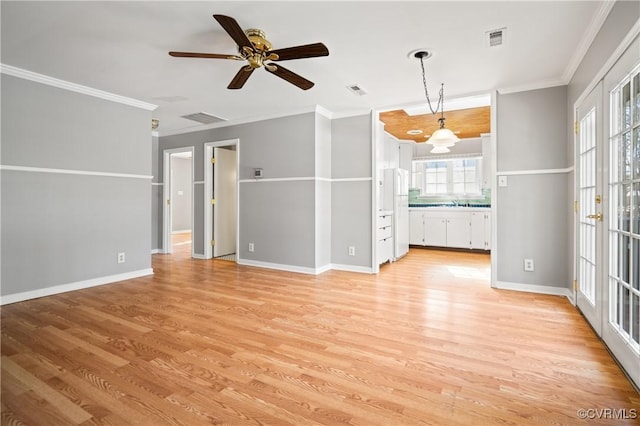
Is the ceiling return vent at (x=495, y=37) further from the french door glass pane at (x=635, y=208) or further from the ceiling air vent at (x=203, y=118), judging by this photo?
the ceiling air vent at (x=203, y=118)

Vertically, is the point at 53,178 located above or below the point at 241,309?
above

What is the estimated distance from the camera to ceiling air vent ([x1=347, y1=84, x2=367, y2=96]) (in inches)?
146

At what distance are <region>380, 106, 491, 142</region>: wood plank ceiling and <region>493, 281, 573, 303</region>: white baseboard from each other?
258cm

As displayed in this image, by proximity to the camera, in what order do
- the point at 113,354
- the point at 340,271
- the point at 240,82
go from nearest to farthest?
the point at 113,354 → the point at 240,82 → the point at 340,271

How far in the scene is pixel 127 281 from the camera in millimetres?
4070

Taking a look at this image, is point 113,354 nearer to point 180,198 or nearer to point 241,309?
point 241,309

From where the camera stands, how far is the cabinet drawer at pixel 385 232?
4.87 meters

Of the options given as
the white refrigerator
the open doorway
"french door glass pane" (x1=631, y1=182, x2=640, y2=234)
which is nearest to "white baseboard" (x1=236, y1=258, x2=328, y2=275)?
the open doorway

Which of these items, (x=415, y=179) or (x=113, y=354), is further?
(x=415, y=179)

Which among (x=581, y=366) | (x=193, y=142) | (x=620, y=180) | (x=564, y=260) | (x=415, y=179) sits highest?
(x=193, y=142)

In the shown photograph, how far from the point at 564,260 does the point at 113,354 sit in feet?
14.0

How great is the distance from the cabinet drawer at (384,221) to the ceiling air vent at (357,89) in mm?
1834

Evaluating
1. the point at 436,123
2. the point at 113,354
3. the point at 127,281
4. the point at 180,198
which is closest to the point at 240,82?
the point at 113,354

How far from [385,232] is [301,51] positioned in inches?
131
